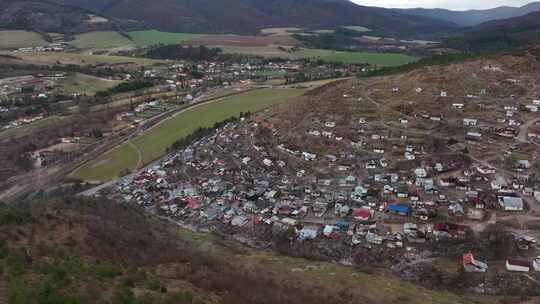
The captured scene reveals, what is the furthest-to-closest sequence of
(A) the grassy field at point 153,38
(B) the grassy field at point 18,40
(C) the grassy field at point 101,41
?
(A) the grassy field at point 153,38, (C) the grassy field at point 101,41, (B) the grassy field at point 18,40

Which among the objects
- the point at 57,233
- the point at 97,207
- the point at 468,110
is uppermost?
the point at 468,110

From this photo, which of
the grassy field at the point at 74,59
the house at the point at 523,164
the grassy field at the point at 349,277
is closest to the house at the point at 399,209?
the grassy field at the point at 349,277

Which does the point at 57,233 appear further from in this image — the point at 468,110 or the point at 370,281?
the point at 468,110

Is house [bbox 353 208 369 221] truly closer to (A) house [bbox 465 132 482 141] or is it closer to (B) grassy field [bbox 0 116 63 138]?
(A) house [bbox 465 132 482 141]

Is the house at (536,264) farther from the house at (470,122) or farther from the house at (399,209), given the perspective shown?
the house at (470,122)

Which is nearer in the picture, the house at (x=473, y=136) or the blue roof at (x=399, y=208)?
the blue roof at (x=399, y=208)

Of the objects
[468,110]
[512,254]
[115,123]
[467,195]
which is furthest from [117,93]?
[512,254]

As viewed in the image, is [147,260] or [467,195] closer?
[147,260]
